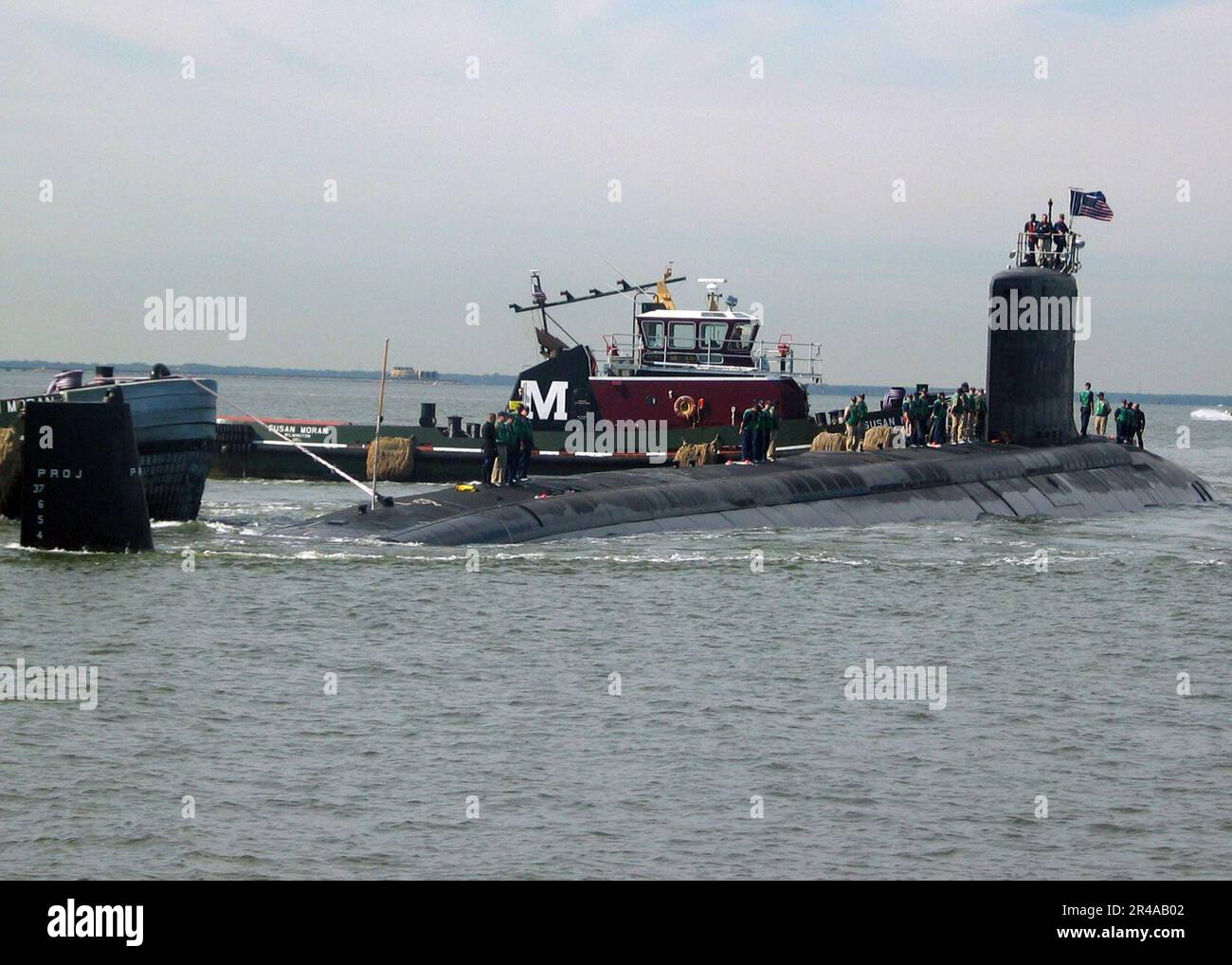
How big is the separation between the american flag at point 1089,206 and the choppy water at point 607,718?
13.1 metres

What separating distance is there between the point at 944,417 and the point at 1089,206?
5983mm

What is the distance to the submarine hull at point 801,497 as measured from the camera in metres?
24.0

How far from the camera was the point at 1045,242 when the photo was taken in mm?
35969

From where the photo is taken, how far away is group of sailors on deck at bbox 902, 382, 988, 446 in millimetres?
38406

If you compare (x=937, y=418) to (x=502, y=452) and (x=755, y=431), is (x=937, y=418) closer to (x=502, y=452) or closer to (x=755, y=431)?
(x=755, y=431)

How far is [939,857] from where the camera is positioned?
1088cm

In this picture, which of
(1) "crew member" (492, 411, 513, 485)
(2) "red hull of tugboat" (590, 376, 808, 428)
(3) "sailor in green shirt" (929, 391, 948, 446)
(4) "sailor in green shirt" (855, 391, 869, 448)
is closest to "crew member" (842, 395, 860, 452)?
(4) "sailor in green shirt" (855, 391, 869, 448)

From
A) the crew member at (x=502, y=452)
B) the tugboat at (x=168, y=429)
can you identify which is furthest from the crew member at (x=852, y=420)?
the tugboat at (x=168, y=429)

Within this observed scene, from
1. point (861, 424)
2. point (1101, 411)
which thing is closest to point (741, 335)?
point (861, 424)

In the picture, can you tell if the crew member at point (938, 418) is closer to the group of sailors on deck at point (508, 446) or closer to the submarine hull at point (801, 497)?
the submarine hull at point (801, 497)

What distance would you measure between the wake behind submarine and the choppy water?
874 millimetres

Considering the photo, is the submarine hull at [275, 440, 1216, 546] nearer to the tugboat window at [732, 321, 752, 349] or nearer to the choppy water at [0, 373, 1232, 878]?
the choppy water at [0, 373, 1232, 878]

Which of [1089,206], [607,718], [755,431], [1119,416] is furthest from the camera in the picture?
[1119,416]
